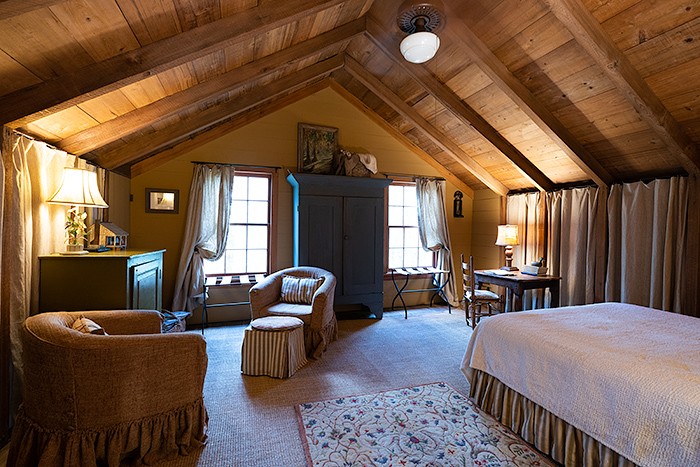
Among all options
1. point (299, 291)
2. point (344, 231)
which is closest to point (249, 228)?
point (344, 231)

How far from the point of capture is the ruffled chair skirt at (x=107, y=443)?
1.70 meters

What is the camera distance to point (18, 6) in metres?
1.35

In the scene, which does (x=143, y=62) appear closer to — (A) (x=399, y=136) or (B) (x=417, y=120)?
(B) (x=417, y=120)

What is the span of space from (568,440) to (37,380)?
278cm

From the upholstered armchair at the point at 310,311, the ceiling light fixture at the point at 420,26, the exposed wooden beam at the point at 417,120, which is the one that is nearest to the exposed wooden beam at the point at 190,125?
the exposed wooden beam at the point at 417,120

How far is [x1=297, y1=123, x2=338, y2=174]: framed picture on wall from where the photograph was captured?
4918 millimetres

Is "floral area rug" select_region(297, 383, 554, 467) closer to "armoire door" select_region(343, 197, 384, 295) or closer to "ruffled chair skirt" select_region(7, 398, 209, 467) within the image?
"ruffled chair skirt" select_region(7, 398, 209, 467)

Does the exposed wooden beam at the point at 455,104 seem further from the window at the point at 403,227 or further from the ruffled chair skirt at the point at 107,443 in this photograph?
the ruffled chair skirt at the point at 107,443

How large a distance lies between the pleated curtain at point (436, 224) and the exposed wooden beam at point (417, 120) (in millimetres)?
707

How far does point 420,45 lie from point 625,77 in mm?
1618

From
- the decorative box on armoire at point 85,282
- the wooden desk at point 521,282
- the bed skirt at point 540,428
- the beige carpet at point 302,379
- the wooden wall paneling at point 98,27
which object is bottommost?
the beige carpet at point 302,379

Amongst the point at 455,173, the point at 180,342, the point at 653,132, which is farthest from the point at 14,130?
the point at 455,173

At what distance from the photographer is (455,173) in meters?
5.84

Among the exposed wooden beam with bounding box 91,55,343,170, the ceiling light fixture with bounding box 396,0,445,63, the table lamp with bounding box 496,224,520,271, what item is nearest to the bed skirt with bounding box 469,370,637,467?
the ceiling light fixture with bounding box 396,0,445,63
